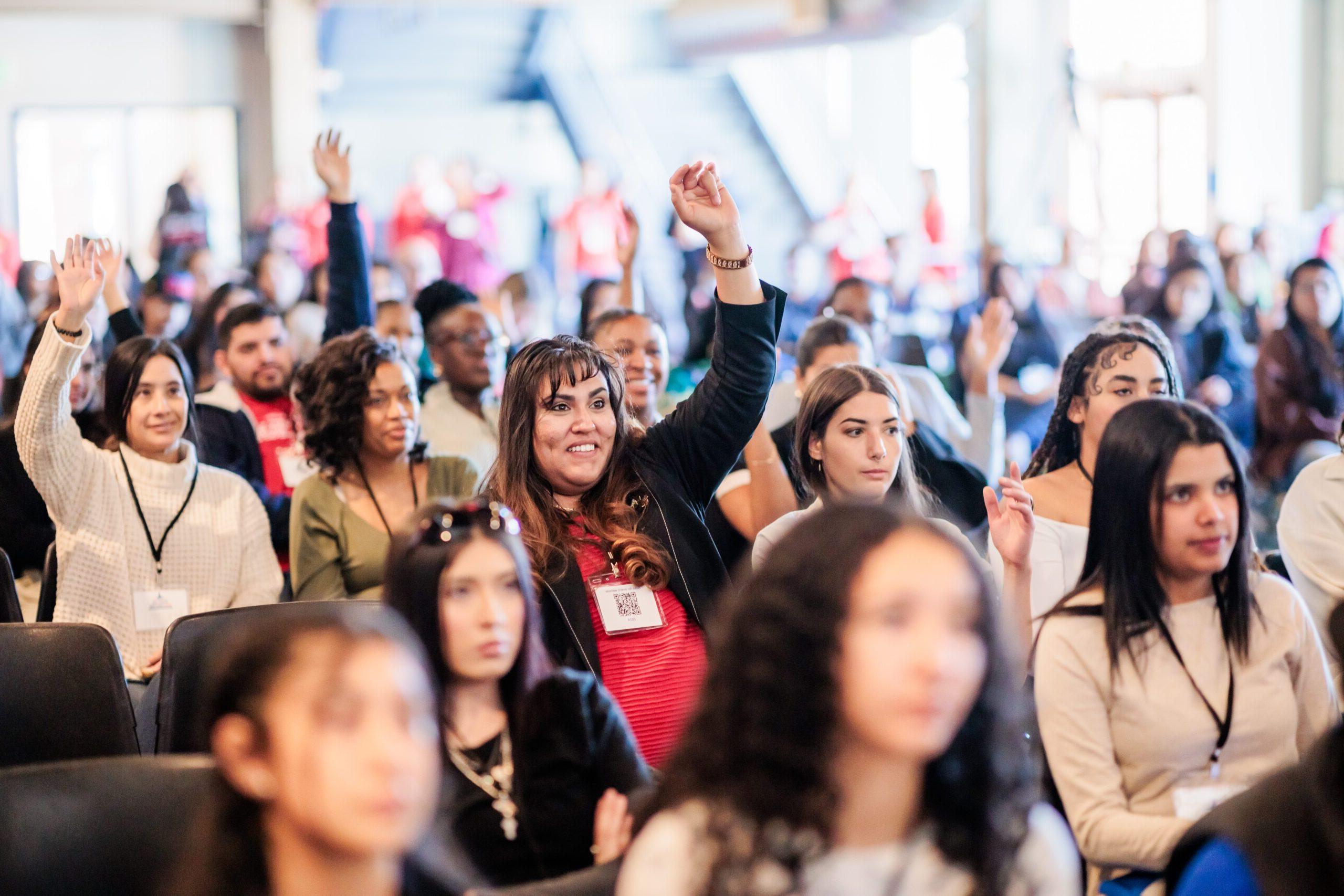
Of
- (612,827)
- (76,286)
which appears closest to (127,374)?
(76,286)

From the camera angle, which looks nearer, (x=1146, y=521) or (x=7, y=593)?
(x=1146, y=521)

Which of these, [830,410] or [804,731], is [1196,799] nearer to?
[804,731]

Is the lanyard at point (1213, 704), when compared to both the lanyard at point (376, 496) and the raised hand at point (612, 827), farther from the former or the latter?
the lanyard at point (376, 496)

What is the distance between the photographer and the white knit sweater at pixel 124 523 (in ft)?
9.78

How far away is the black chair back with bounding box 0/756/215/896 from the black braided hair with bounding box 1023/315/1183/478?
2133 millimetres

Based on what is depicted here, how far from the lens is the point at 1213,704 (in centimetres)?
195

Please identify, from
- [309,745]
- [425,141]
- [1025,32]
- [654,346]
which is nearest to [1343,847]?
[309,745]

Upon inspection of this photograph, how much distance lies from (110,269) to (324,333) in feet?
3.33

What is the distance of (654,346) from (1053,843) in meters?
2.70

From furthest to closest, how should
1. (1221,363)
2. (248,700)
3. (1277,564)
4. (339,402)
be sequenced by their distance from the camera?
(1221,363) → (339,402) → (1277,564) → (248,700)

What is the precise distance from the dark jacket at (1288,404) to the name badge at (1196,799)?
14.1 ft

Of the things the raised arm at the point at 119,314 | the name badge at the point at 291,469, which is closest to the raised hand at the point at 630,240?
the name badge at the point at 291,469

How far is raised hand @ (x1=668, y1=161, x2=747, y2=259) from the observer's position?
2621 mm

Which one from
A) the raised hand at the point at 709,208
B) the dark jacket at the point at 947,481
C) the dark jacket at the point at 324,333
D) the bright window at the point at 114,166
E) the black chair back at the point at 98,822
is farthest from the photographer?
the bright window at the point at 114,166
